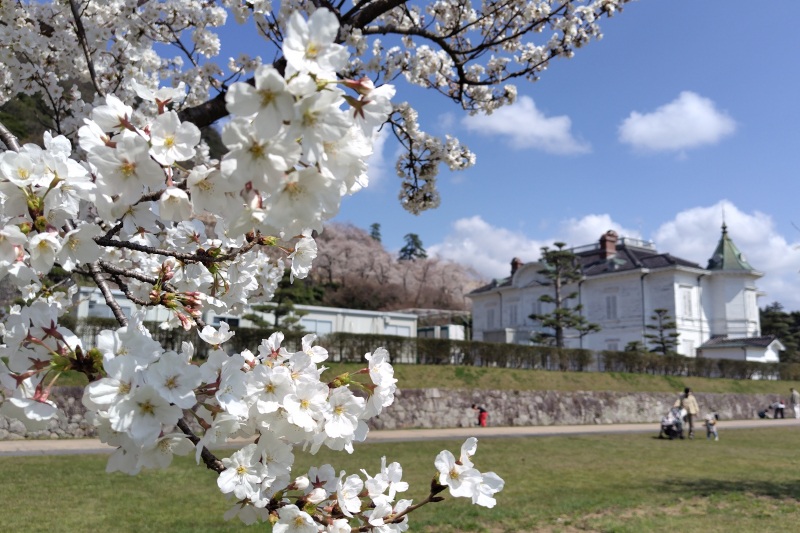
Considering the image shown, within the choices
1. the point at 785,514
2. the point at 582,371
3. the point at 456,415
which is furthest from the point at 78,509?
the point at 582,371

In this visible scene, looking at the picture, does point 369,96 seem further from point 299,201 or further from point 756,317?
point 756,317

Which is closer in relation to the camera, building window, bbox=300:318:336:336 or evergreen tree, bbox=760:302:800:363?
building window, bbox=300:318:336:336

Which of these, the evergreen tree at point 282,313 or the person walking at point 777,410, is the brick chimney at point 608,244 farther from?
the evergreen tree at point 282,313

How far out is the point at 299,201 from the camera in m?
1.32

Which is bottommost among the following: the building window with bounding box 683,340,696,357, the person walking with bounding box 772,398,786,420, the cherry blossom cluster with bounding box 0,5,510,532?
the person walking with bounding box 772,398,786,420

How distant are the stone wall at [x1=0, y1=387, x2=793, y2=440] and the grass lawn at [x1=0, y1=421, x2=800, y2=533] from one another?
4458 millimetres

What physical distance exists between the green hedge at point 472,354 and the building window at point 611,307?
840 centimetres

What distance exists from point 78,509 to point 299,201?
6.41 meters

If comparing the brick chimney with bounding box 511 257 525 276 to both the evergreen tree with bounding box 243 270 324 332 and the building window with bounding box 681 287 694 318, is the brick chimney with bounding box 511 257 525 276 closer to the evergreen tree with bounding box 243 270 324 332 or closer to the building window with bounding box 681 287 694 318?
the building window with bounding box 681 287 694 318

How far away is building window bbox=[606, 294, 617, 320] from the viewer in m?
39.6

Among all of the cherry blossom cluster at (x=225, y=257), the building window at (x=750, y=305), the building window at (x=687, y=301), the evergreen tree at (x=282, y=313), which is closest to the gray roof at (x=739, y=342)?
the building window at (x=750, y=305)

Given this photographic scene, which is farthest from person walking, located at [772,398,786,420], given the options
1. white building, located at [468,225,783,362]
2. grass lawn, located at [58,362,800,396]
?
white building, located at [468,225,783,362]

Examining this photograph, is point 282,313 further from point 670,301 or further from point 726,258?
point 726,258

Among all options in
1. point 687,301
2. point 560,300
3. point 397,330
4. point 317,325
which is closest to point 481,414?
point 317,325
